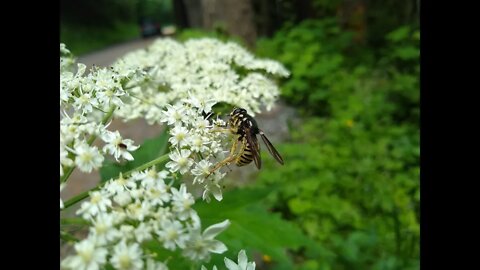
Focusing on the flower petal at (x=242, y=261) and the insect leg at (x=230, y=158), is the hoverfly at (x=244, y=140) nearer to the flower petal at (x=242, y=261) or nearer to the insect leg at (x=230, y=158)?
the insect leg at (x=230, y=158)

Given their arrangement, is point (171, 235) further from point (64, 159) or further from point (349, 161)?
point (349, 161)

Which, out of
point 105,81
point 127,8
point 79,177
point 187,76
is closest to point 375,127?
point 79,177

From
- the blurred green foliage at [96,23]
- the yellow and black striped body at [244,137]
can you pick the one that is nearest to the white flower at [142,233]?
the yellow and black striped body at [244,137]

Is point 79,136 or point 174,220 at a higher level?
point 79,136

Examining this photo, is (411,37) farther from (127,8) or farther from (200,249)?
(127,8)

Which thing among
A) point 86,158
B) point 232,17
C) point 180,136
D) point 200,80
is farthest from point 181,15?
point 86,158

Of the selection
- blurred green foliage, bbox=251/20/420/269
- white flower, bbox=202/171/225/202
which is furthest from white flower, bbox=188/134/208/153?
blurred green foliage, bbox=251/20/420/269
